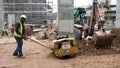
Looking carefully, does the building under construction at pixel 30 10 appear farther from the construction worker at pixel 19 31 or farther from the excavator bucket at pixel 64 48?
the excavator bucket at pixel 64 48

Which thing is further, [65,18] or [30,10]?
[30,10]

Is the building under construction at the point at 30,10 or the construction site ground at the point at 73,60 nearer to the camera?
the construction site ground at the point at 73,60

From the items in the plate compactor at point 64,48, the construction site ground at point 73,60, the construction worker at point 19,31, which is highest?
the construction worker at point 19,31

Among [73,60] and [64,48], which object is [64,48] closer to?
[64,48]

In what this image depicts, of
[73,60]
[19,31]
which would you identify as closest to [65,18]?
[19,31]

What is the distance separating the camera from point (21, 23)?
11258 mm

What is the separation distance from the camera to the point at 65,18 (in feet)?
50.1

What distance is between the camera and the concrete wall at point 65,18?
15.1 metres

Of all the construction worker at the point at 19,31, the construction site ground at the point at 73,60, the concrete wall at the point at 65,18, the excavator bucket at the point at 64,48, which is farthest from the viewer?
the concrete wall at the point at 65,18

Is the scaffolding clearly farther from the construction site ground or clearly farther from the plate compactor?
the plate compactor

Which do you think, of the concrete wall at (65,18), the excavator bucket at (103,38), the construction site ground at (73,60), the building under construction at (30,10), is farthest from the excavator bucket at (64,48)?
the building under construction at (30,10)

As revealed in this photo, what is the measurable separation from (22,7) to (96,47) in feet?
103

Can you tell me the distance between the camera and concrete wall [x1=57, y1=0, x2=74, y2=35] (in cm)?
1509

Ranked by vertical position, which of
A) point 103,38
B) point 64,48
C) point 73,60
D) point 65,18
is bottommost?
point 73,60
